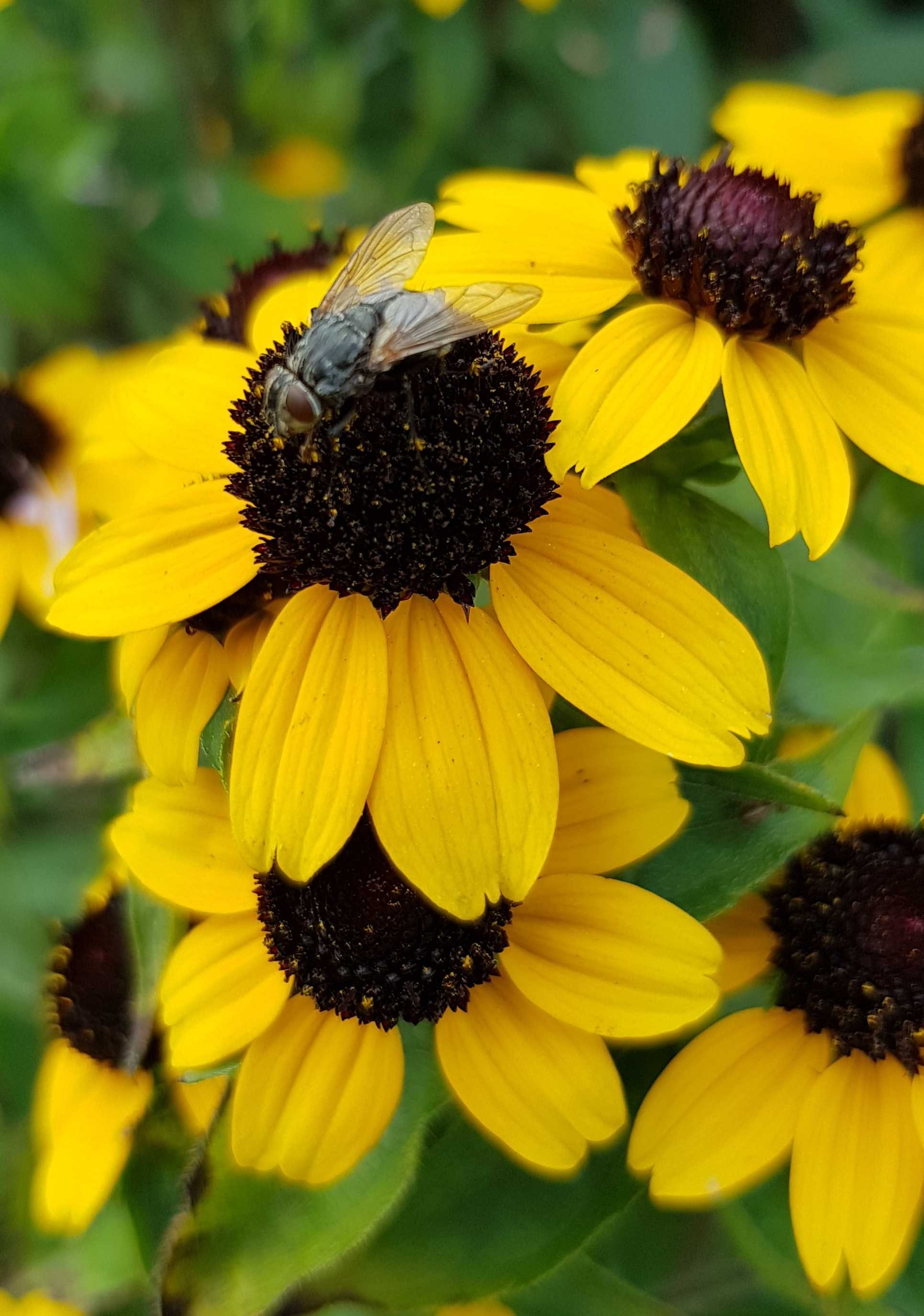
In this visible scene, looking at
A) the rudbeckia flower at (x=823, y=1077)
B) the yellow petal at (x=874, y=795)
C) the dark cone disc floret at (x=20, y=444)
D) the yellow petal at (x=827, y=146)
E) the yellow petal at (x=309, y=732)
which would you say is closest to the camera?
the yellow petal at (x=309, y=732)

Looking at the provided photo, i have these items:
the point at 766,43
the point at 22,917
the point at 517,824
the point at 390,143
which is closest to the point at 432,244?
the point at 517,824

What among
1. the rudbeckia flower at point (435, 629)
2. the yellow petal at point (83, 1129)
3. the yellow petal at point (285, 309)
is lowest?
the yellow petal at point (83, 1129)

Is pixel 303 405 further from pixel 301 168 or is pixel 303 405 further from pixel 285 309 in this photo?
pixel 301 168

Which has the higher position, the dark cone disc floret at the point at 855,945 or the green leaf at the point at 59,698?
the dark cone disc floret at the point at 855,945

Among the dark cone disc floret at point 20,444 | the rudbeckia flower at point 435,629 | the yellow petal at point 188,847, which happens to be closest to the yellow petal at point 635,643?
the rudbeckia flower at point 435,629

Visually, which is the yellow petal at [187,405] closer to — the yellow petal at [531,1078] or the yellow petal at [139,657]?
the yellow petal at [139,657]

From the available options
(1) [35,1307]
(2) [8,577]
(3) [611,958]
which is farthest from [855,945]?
(2) [8,577]

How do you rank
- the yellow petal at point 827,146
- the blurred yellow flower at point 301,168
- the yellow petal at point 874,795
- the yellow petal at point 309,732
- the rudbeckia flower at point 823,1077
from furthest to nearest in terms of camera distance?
the blurred yellow flower at point 301,168 → the yellow petal at point 827,146 → the yellow petal at point 874,795 → the rudbeckia flower at point 823,1077 → the yellow petal at point 309,732
